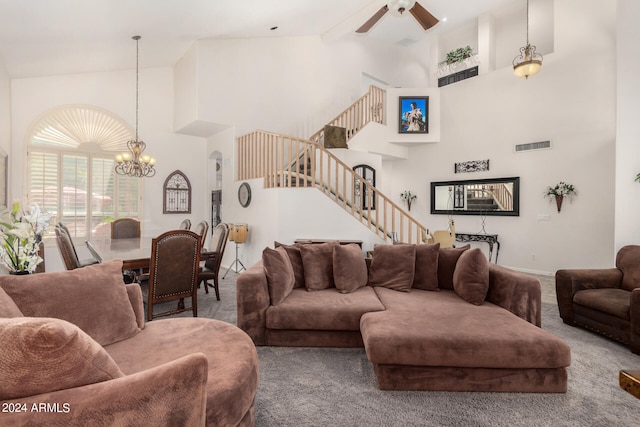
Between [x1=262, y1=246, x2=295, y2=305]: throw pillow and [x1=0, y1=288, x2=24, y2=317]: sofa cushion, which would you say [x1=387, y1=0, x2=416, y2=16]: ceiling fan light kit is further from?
[x1=0, y1=288, x2=24, y2=317]: sofa cushion

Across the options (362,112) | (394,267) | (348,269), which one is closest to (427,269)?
(394,267)

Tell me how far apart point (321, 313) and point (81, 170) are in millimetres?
5725

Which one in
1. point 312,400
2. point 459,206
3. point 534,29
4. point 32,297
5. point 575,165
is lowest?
point 312,400

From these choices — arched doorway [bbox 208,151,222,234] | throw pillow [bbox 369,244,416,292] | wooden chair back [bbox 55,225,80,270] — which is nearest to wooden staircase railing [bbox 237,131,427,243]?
arched doorway [bbox 208,151,222,234]

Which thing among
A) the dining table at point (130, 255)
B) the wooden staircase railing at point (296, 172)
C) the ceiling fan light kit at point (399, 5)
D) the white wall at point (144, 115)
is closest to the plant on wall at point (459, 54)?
the wooden staircase railing at point (296, 172)

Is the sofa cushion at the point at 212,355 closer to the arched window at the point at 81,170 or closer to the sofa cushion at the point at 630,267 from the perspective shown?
the sofa cushion at the point at 630,267

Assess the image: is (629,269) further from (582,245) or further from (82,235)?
(82,235)

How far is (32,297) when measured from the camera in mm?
1656

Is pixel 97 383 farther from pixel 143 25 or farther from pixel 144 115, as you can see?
pixel 144 115

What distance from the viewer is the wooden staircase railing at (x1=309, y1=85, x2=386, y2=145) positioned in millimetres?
7590

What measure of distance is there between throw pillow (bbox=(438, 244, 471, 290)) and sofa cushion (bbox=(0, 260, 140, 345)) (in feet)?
8.77

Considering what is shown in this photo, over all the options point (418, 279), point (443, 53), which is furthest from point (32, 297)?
point (443, 53)

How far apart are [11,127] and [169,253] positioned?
4.57 m

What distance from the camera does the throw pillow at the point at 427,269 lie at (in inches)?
126
